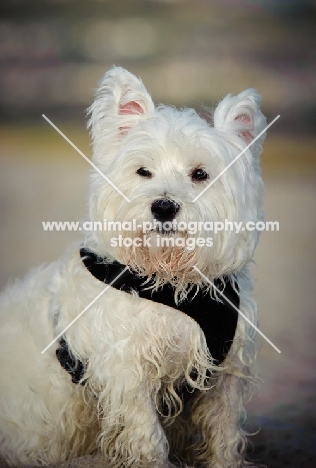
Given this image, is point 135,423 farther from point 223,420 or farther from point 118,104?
point 118,104

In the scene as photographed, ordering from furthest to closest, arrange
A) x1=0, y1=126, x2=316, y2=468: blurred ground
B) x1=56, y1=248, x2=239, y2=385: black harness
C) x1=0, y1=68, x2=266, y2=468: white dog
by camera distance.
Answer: x1=0, y1=126, x2=316, y2=468: blurred ground < x1=56, y1=248, x2=239, y2=385: black harness < x1=0, y1=68, x2=266, y2=468: white dog

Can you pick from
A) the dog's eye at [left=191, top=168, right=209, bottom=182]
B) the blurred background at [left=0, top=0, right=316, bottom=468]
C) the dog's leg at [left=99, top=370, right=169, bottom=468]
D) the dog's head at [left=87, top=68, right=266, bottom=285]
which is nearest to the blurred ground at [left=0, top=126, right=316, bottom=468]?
the blurred background at [left=0, top=0, right=316, bottom=468]

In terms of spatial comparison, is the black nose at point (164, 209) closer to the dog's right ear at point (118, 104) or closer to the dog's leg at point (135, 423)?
the dog's right ear at point (118, 104)

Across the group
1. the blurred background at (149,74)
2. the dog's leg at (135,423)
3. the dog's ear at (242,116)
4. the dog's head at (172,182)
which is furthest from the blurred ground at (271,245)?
the dog's ear at (242,116)

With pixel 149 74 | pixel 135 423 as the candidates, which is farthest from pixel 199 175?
pixel 149 74

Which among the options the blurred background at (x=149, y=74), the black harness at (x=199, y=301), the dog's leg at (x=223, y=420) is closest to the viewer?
the black harness at (x=199, y=301)

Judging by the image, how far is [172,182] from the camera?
10.2 ft

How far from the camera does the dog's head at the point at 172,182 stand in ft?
10.1

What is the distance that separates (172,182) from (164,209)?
0.17m

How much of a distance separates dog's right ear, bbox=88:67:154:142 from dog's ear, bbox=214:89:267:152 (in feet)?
1.00

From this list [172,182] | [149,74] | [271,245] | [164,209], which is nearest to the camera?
[164,209]

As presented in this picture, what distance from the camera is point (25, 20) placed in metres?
8.87

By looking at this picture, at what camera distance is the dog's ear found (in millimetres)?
3283

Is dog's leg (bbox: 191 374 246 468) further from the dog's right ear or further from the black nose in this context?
the dog's right ear
